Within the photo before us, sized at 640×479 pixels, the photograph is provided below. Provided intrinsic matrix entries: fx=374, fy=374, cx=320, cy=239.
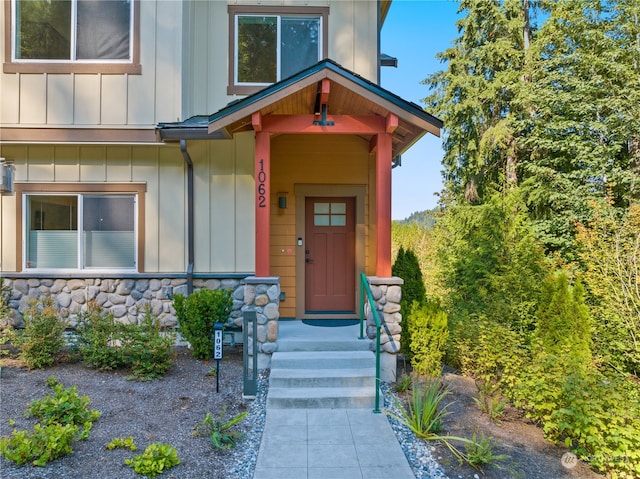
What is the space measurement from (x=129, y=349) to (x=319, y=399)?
2.53 m

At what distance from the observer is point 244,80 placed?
634 centimetres

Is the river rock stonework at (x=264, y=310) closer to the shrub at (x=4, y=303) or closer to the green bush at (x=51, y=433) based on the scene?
the green bush at (x=51, y=433)

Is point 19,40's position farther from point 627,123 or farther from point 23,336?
point 627,123

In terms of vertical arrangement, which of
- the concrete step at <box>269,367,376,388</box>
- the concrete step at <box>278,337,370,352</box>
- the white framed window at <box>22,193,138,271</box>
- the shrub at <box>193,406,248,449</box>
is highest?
the white framed window at <box>22,193,138,271</box>

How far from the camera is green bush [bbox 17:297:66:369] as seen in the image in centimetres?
471

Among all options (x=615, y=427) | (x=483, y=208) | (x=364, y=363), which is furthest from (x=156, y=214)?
(x=483, y=208)

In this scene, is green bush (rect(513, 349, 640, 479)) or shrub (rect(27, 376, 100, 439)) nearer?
green bush (rect(513, 349, 640, 479))

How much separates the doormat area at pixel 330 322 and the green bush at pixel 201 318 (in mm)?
1478

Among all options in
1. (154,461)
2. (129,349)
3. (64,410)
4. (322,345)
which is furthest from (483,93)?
(64,410)

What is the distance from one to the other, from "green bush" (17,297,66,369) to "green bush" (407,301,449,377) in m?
4.61

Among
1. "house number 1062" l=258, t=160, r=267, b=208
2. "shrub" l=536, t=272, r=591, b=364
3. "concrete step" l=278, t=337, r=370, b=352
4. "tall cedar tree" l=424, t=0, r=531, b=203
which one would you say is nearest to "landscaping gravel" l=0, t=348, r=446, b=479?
"concrete step" l=278, t=337, r=370, b=352

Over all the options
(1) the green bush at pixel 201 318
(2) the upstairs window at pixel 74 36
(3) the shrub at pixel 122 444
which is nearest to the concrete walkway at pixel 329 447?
(3) the shrub at pixel 122 444

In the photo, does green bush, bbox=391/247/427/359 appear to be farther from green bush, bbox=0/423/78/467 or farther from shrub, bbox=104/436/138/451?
green bush, bbox=0/423/78/467

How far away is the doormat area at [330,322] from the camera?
19.4ft
